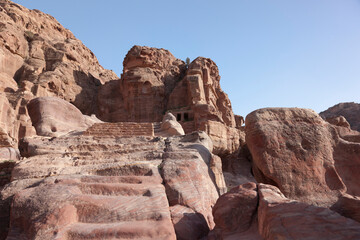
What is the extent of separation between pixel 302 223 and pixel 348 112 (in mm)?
47579

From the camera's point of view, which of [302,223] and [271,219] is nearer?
[302,223]

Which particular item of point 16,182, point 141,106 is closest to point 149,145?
point 16,182

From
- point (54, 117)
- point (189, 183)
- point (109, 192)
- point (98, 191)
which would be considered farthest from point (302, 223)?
point (54, 117)

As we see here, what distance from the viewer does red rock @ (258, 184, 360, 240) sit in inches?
124

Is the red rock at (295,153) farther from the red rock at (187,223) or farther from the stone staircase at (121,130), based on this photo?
the stone staircase at (121,130)

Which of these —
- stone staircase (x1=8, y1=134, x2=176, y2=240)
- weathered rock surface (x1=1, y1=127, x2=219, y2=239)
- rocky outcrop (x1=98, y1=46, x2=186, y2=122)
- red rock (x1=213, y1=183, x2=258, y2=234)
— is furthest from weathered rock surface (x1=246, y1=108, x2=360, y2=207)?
rocky outcrop (x1=98, y1=46, x2=186, y2=122)

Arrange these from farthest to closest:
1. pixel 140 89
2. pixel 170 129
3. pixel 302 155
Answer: pixel 140 89
pixel 170 129
pixel 302 155

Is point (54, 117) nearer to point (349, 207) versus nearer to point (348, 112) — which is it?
point (349, 207)

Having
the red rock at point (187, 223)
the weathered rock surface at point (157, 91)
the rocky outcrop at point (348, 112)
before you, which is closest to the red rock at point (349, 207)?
the red rock at point (187, 223)

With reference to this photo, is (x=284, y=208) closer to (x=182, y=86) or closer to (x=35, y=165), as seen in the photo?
(x=35, y=165)

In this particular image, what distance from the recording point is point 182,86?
3481cm

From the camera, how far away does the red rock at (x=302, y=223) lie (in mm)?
3145

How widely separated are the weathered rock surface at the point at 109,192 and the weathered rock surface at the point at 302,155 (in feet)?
5.47

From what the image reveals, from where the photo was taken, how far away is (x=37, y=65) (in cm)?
3412
